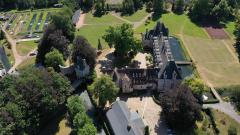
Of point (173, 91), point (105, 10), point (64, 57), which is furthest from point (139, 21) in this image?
point (173, 91)

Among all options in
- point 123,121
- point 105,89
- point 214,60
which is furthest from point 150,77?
point 214,60

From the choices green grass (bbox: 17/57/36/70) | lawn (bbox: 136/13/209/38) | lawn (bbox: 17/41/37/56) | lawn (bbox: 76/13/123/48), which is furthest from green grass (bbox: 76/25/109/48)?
green grass (bbox: 17/57/36/70)

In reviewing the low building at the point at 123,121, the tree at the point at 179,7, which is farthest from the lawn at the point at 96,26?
the low building at the point at 123,121

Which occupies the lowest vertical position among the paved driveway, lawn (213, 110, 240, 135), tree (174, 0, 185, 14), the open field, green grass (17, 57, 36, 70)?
lawn (213, 110, 240, 135)

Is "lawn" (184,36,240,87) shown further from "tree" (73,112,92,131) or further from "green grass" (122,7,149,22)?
"tree" (73,112,92,131)

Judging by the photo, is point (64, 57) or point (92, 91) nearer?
point (92, 91)

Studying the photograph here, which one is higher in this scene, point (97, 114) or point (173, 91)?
point (173, 91)

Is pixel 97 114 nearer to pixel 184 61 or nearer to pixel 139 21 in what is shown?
pixel 184 61
